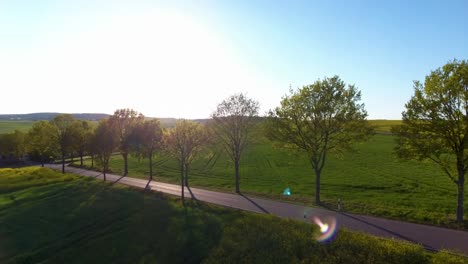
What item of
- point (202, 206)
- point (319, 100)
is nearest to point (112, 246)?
point (202, 206)

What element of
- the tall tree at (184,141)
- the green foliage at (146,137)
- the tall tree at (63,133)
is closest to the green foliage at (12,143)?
the tall tree at (63,133)

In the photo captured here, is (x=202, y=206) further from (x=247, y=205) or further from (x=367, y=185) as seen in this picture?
(x=367, y=185)

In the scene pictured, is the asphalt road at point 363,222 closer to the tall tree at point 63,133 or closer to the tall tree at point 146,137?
the tall tree at point 146,137

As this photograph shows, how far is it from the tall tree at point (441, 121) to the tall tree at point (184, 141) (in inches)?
862

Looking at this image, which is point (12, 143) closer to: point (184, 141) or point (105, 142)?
point (105, 142)

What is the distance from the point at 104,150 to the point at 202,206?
90.8ft

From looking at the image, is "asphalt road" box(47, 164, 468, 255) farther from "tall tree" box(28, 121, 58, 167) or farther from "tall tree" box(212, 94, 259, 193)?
"tall tree" box(28, 121, 58, 167)

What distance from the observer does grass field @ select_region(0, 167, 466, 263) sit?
16.6 metres

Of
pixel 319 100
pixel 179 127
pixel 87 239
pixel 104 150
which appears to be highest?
pixel 319 100

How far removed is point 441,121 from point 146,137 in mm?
38129

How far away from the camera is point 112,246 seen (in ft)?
73.4

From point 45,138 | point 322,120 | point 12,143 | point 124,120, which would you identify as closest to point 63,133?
point 45,138

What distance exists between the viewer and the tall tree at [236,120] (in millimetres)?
37250

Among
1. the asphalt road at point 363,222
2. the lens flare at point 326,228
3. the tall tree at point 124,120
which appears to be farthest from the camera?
the tall tree at point 124,120
